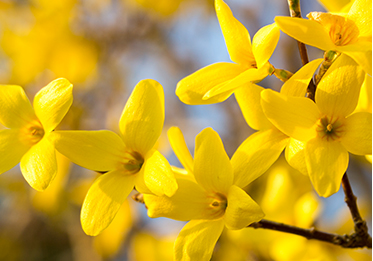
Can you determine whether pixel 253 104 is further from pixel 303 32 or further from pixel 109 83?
pixel 109 83

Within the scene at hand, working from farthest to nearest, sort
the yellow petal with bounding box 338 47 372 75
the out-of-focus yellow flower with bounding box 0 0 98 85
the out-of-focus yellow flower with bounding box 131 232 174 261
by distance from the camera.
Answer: the out-of-focus yellow flower with bounding box 0 0 98 85
the out-of-focus yellow flower with bounding box 131 232 174 261
the yellow petal with bounding box 338 47 372 75

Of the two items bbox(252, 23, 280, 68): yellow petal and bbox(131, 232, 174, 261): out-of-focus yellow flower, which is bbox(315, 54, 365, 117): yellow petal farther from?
bbox(131, 232, 174, 261): out-of-focus yellow flower

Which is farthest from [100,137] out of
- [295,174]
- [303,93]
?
[295,174]

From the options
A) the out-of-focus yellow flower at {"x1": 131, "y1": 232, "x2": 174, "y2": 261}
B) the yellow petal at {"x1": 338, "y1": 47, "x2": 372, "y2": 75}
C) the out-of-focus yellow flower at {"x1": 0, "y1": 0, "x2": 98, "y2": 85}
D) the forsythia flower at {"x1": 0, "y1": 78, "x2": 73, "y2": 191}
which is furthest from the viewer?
the out-of-focus yellow flower at {"x1": 0, "y1": 0, "x2": 98, "y2": 85}

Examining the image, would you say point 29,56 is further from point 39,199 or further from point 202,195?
point 202,195

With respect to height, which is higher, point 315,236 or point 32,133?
point 32,133

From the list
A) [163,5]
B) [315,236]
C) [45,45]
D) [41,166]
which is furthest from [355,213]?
[45,45]

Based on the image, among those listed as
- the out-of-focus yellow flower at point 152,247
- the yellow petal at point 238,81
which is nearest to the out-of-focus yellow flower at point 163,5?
the out-of-focus yellow flower at point 152,247

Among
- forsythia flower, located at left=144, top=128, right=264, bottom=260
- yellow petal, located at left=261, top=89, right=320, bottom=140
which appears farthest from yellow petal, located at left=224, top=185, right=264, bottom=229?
yellow petal, located at left=261, top=89, right=320, bottom=140
